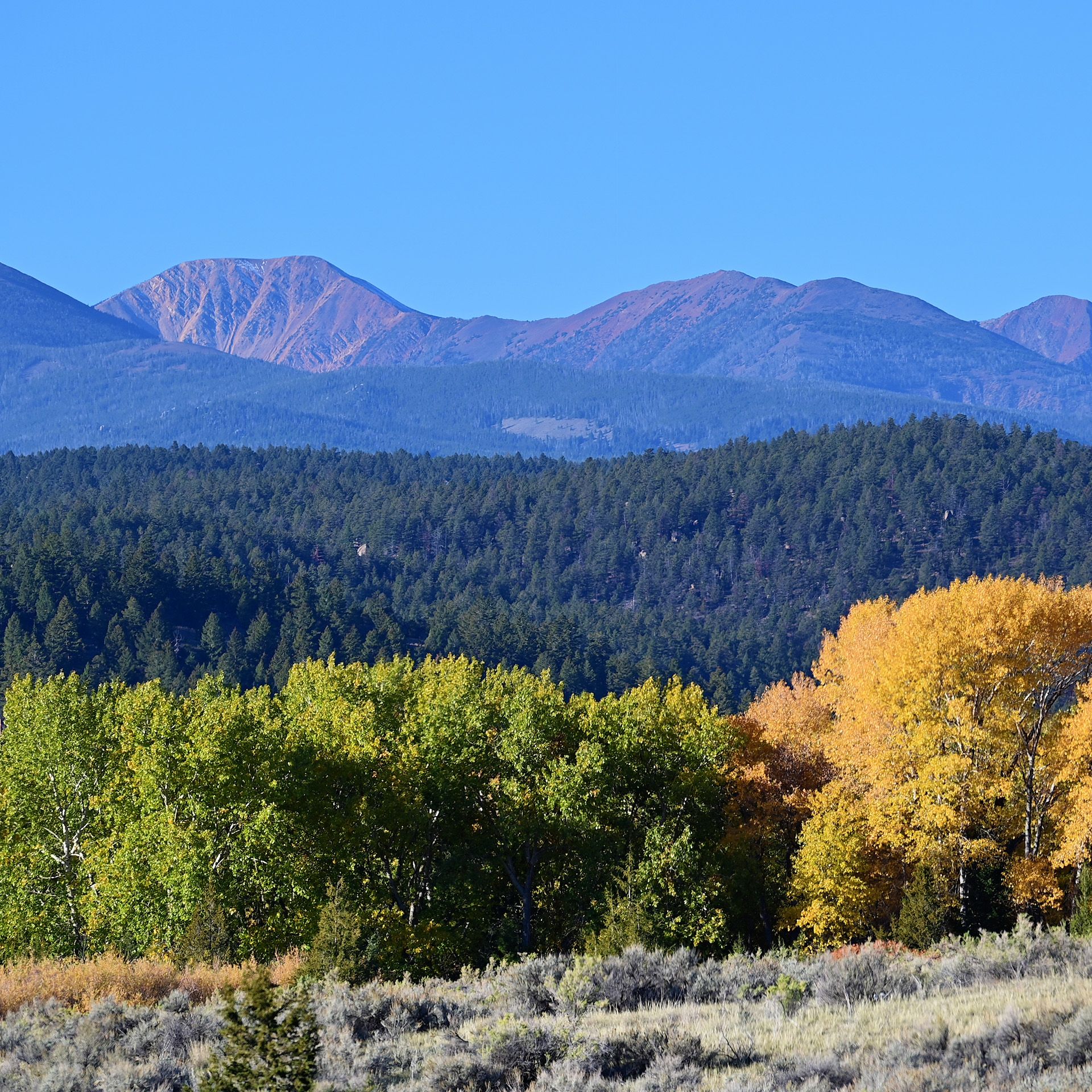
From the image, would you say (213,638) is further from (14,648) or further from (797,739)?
(797,739)

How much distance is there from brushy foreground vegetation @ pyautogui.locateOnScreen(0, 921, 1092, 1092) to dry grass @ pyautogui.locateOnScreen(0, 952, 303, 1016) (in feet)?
1.71

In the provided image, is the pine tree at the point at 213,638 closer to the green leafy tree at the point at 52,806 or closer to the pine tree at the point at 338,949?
the green leafy tree at the point at 52,806

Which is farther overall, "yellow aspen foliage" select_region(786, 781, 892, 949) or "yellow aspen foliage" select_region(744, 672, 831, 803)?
"yellow aspen foliage" select_region(744, 672, 831, 803)

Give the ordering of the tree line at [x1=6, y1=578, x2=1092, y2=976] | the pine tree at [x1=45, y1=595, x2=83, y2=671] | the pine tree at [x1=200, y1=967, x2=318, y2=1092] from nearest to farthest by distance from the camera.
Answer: the pine tree at [x1=200, y1=967, x2=318, y2=1092] < the tree line at [x1=6, y1=578, x2=1092, y2=976] < the pine tree at [x1=45, y1=595, x2=83, y2=671]

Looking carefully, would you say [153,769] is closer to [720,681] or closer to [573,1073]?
[573,1073]

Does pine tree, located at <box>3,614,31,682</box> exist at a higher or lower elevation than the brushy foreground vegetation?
lower

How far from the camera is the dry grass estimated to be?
77.5 feet

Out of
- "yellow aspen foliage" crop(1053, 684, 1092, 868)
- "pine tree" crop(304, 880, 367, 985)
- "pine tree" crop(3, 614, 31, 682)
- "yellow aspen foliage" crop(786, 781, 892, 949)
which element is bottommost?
"pine tree" crop(3, 614, 31, 682)

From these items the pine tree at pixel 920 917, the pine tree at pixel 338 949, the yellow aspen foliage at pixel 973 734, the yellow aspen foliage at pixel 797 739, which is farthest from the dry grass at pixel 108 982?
the yellow aspen foliage at pixel 797 739

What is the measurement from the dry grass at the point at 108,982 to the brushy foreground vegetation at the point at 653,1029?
1.71ft

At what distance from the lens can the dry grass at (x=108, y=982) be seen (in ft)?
77.5

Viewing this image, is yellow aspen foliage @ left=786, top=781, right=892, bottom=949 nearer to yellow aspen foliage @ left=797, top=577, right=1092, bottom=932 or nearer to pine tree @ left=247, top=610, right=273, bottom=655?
yellow aspen foliage @ left=797, top=577, right=1092, bottom=932

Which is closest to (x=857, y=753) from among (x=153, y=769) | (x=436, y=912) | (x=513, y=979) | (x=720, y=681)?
(x=436, y=912)

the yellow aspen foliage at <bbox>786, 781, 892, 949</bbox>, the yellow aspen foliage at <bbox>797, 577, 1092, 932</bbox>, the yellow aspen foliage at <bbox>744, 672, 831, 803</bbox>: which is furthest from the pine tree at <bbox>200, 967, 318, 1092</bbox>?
the yellow aspen foliage at <bbox>744, 672, 831, 803</bbox>
